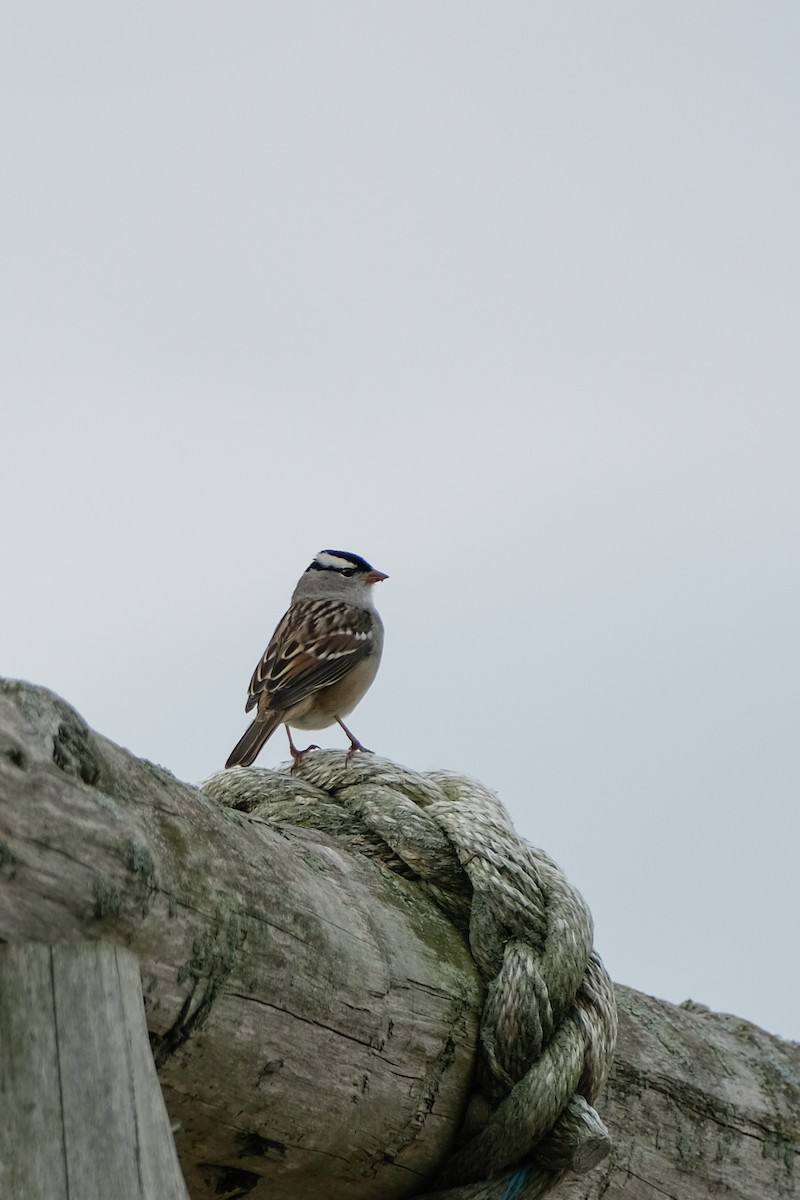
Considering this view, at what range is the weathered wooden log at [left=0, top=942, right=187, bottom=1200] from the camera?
1460 mm

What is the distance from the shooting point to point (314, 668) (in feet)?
20.4

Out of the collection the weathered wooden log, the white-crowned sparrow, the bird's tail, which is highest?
the white-crowned sparrow

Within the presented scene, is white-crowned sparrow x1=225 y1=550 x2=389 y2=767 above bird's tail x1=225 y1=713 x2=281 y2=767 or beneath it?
above

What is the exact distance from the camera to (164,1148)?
1.55 metres

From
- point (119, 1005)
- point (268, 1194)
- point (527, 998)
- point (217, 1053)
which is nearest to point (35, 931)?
point (119, 1005)

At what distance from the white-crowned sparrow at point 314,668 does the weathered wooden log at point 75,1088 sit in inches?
170

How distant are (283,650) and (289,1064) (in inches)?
178

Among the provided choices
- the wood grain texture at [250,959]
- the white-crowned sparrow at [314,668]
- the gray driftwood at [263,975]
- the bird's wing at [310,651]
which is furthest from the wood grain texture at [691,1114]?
the bird's wing at [310,651]

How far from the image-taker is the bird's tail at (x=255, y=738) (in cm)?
604

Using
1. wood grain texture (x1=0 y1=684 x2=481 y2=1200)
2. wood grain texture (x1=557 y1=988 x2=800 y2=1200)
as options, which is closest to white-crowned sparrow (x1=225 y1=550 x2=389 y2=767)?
wood grain texture (x1=557 y1=988 x2=800 y2=1200)

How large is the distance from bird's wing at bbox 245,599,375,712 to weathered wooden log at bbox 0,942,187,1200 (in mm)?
4511

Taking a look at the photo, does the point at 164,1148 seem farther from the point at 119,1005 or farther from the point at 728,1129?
the point at 728,1129

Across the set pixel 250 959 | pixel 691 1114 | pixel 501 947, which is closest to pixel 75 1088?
pixel 250 959

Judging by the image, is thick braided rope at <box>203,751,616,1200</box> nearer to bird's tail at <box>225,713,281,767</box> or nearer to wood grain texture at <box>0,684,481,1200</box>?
wood grain texture at <box>0,684,481,1200</box>
